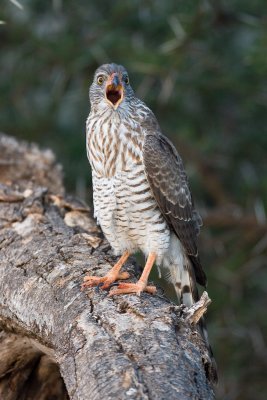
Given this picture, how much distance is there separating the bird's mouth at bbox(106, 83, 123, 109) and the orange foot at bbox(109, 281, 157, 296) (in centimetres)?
124

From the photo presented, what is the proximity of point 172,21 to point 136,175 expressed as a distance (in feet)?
8.84

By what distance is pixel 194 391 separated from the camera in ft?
11.1

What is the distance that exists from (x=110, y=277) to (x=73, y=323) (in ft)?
2.36

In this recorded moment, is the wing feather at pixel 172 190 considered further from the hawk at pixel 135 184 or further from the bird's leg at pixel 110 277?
the bird's leg at pixel 110 277

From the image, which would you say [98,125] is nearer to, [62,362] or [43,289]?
[43,289]

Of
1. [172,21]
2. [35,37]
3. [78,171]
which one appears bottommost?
[78,171]

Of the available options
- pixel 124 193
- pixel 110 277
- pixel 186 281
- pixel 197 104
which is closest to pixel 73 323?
pixel 110 277

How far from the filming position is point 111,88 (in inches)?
210

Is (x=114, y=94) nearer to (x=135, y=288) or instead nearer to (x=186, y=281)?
(x=186, y=281)

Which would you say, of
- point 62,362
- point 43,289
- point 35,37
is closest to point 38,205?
point 43,289

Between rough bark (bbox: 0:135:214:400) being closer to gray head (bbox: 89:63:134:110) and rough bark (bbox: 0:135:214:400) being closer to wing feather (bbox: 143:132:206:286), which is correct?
wing feather (bbox: 143:132:206:286)

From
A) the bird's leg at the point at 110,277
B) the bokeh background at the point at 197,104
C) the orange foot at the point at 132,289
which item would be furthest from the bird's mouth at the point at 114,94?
the bokeh background at the point at 197,104

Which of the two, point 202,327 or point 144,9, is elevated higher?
point 144,9

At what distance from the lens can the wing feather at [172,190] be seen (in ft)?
16.7
